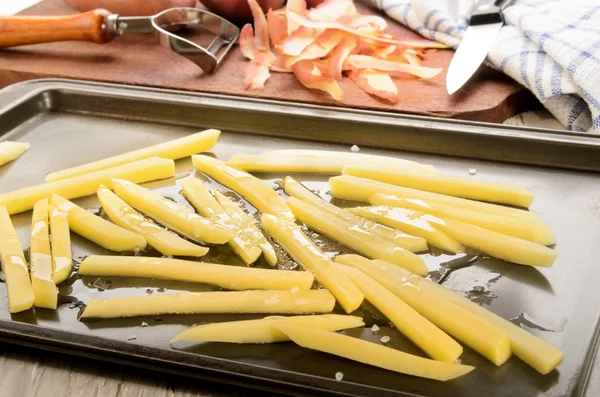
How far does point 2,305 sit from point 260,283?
62 cm

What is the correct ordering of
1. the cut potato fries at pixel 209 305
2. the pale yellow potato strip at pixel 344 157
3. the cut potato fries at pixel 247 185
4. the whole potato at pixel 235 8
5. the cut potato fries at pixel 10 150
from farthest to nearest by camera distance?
the whole potato at pixel 235 8 < the cut potato fries at pixel 10 150 < the pale yellow potato strip at pixel 344 157 < the cut potato fries at pixel 247 185 < the cut potato fries at pixel 209 305

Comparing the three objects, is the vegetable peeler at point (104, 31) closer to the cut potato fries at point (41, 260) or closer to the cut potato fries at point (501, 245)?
the cut potato fries at point (41, 260)

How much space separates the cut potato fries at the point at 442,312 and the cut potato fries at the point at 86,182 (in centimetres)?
73

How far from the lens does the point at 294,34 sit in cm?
282

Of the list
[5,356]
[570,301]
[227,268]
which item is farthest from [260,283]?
[570,301]

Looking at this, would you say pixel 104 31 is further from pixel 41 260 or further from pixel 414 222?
pixel 414 222

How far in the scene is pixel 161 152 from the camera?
2184 mm

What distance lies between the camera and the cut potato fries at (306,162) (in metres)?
2.11

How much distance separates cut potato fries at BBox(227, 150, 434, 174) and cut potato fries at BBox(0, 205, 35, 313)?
2.20 ft

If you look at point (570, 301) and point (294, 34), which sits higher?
point (294, 34)

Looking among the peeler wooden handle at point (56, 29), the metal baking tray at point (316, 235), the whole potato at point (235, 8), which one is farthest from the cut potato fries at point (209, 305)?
the whole potato at point (235, 8)

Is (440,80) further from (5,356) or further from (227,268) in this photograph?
(5,356)

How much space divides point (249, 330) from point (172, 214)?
55cm

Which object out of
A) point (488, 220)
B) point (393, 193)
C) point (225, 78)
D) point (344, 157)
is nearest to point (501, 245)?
point (488, 220)
